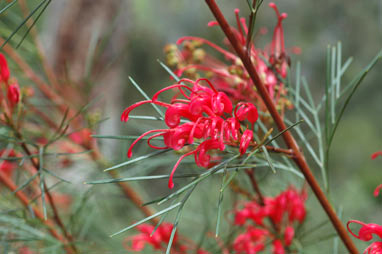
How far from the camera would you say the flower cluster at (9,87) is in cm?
54

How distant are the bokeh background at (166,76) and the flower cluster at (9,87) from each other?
8.6 inches

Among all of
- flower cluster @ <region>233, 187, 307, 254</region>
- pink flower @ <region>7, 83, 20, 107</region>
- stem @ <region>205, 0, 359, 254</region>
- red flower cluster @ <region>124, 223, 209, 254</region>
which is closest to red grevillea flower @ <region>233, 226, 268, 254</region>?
flower cluster @ <region>233, 187, 307, 254</region>

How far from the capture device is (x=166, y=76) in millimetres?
3031

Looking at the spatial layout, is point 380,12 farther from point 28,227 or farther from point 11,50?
point 28,227

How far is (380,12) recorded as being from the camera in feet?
7.67

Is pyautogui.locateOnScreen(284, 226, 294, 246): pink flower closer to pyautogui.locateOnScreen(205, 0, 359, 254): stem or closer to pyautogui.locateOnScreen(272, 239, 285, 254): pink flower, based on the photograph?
pyautogui.locateOnScreen(272, 239, 285, 254): pink flower

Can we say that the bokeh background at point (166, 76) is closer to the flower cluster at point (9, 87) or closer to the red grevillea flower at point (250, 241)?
the red grevillea flower at point (250, 241)

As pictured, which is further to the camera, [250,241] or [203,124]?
[250,241]

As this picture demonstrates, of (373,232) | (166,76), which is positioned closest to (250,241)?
(373,232)

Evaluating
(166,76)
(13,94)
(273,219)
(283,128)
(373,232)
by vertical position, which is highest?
(13,94)

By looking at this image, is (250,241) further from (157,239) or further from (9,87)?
(9,87)

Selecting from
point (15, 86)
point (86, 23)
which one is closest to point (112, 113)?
point (86, 23)

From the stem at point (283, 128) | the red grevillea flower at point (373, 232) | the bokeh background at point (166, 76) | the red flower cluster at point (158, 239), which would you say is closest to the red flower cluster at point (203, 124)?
the stem at point (283, 128)

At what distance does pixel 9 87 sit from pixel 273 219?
1.48ft
